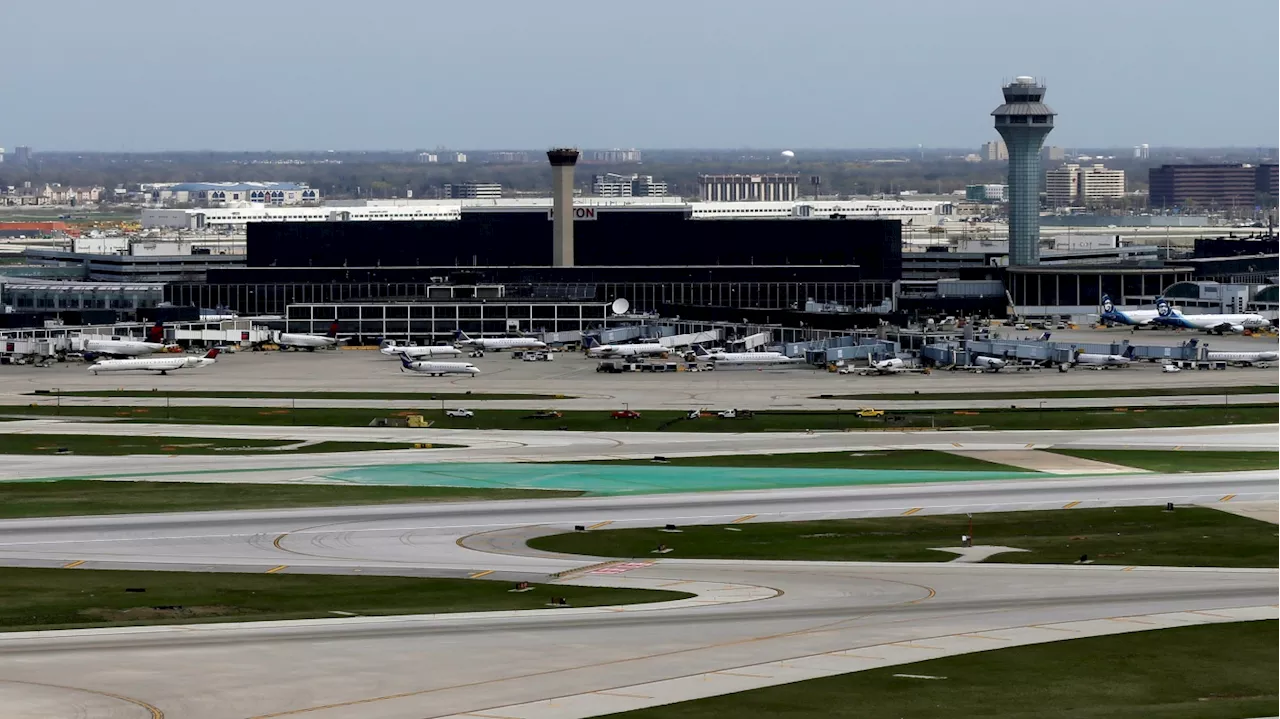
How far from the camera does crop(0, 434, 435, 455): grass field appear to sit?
103 m

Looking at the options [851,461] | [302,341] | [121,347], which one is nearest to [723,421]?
[851,461]

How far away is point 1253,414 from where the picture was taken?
11744cm

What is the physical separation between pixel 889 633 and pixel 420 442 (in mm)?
57334

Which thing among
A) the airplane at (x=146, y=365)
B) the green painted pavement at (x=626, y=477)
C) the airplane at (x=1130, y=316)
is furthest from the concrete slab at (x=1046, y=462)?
the airplane at (x=1130, y=316)

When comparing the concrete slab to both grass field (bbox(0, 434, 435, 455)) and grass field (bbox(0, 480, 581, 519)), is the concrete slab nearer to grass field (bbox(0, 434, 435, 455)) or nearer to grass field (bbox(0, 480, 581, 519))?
grass field (bbox(0, 480, 581, 519))

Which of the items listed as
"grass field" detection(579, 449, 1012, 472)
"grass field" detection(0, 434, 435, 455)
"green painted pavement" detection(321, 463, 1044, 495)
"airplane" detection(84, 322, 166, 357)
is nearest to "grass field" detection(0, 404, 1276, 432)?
"grass field" detection(0, 434, 435, 455)

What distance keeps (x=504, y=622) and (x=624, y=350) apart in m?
122

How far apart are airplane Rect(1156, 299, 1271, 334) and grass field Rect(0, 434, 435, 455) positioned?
10507cm

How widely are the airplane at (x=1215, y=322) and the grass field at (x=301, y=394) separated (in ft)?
259

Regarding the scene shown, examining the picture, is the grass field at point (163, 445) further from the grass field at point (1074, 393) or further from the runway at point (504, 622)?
the grass field at point (1074, 393)

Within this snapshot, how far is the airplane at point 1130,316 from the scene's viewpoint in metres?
193

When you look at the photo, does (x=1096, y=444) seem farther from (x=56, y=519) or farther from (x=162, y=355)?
(x=162, y=355)

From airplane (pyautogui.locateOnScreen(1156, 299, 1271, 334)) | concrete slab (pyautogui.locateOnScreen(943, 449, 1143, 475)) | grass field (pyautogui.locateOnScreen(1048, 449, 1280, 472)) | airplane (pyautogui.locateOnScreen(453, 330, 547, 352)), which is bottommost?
concrete slab (pyautogui.locateOnScreen(943, 449, 1143, 475))

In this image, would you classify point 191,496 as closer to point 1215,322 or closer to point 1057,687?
point 1057,687
